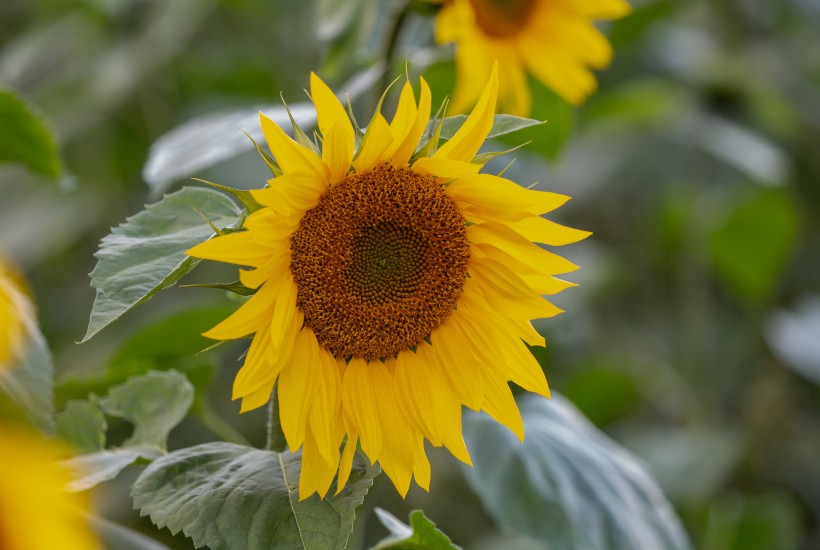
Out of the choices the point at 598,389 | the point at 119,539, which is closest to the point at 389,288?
the point at 119,539

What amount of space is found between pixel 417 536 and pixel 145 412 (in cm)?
19

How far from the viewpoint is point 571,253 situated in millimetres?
1632

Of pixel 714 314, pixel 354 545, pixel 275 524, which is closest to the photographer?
pixel 275 524

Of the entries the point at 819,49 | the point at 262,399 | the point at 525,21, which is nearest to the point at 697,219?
the point at 819,49

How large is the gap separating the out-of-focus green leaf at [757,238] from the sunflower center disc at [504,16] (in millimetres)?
787

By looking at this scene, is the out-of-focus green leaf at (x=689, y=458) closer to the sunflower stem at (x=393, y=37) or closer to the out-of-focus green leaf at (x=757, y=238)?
the out-of-focus green leaf at (x=757, y=238)

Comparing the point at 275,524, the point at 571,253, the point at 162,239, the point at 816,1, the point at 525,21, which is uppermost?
the point at 816,1

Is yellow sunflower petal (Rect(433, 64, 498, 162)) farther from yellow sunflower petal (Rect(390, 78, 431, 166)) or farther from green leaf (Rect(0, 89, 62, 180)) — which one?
green leaf (Rect(0, 89, 62, 180))

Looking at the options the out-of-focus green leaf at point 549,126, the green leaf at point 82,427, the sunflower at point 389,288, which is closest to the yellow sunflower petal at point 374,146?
the sunflower at point 389,288

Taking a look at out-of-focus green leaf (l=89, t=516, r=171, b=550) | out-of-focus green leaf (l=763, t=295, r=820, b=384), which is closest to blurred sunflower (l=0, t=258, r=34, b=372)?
out-of-focus green leaf (l=89, t=516, r=171, b=550)

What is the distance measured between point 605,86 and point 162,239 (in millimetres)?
1644

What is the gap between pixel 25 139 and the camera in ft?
2.23

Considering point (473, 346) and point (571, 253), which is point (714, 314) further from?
point (473, 346)

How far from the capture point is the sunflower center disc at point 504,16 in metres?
0.89
